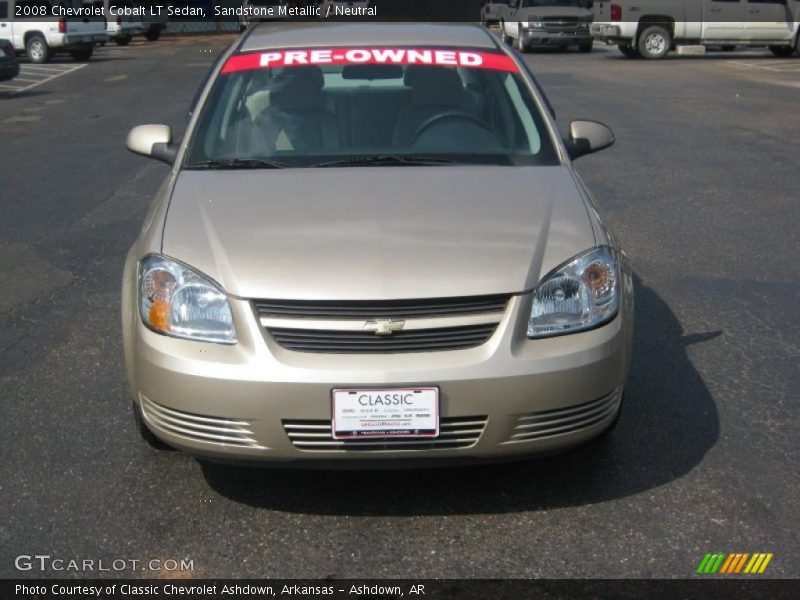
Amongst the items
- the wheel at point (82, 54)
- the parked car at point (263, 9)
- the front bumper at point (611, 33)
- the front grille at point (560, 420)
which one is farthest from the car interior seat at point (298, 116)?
the wheel at point (82, 54)

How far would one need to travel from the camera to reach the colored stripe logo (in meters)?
3.62

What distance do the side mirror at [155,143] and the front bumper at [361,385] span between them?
174cm

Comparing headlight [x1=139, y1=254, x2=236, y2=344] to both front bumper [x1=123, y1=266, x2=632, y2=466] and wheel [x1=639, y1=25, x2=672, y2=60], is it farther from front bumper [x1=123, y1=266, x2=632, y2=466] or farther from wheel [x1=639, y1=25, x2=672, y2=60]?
wheel [x1=639, y1=25, x2=672, y2=60]

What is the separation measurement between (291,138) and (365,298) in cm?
158

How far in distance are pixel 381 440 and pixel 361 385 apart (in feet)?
0.66

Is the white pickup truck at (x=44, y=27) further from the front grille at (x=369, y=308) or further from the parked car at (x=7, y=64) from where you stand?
the front grille at (x=369, y=308)

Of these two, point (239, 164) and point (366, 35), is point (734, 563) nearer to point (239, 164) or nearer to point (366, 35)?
point (239, 164)

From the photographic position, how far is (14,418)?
494 cm

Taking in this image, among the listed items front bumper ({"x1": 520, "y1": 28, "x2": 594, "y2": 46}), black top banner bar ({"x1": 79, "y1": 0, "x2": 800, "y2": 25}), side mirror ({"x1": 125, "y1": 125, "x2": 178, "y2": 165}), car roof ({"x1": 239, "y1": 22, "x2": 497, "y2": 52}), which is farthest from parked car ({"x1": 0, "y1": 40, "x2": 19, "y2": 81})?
side mirror ({"x1": 125, "y1": 125, "x2": 178, "y2": 165})

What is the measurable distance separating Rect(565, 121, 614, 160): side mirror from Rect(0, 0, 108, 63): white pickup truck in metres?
27.8

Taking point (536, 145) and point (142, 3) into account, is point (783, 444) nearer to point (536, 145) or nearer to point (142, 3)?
point (536, 145)

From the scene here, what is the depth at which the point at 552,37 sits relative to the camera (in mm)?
31734
